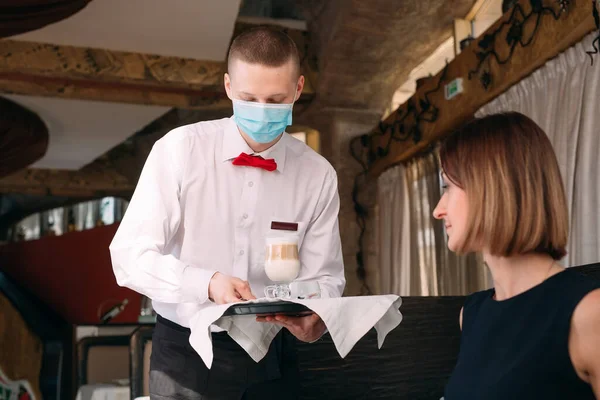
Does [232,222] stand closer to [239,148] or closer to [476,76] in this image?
[239,148]

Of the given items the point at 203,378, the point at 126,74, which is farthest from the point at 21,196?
the point at 203,378

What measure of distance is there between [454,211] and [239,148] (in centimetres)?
70

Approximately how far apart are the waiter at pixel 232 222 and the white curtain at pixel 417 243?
3.19 metres

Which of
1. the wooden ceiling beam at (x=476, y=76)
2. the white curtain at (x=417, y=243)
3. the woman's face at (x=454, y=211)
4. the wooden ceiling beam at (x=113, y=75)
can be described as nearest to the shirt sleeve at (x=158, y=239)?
the woman's face at (x=454, y=211)

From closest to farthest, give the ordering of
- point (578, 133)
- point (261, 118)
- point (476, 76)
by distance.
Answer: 1. point (261, 118)
2. point (578, 133)
3. point (476, 76)

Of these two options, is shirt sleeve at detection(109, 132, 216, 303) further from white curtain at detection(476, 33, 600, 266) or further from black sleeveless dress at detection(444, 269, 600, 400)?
white curtain at detection(476, 33, 600, 266)

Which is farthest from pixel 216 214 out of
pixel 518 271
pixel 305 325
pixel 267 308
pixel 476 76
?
pixel 476 76

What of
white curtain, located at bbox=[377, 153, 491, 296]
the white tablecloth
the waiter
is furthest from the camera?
white curtain, located at bbox=[377, 153, 491, 296]

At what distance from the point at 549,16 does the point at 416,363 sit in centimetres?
217

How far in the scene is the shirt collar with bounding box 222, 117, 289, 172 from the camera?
71.7 inches

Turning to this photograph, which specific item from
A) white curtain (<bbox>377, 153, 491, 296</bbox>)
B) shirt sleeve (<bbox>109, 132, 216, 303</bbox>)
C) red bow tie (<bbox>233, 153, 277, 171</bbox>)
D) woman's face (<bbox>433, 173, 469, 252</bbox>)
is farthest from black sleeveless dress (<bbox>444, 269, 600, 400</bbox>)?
white curtain (<bbox>377, 153, 491, 296</bbox>)

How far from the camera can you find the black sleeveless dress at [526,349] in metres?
1.12

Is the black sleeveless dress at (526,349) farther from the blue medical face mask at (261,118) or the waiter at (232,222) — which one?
the blue medical face mask at (261,118)

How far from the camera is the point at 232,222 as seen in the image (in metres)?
1.76
